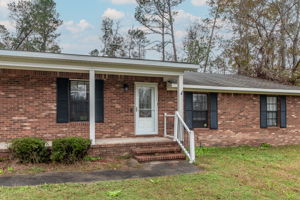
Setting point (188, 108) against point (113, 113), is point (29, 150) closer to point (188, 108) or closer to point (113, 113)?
point (113, 113)

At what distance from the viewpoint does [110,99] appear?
8.00 meters

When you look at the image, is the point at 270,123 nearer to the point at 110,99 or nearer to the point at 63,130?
the point at 110,99

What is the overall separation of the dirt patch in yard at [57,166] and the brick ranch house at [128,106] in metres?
0.40

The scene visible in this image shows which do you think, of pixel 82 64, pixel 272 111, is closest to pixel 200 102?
pixel 272 111

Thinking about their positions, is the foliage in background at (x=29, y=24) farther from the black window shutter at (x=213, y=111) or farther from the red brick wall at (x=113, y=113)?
the black window shutter at (x=213, y=111)

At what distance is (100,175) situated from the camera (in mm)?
5402

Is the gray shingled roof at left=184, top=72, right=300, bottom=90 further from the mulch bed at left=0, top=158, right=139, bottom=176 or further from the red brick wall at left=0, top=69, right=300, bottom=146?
the mulch bed at left=0, top=158, right=139, bottom=176

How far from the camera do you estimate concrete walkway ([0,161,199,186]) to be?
4.91m

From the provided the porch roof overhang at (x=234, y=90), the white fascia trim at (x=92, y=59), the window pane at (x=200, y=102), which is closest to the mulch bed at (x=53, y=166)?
the white fascia trim at (x=92, y=59)

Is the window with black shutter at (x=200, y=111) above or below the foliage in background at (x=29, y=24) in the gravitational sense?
below

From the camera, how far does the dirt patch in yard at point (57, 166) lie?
555 cm

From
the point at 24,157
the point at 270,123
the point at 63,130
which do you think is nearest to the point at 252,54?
the point at 270,123

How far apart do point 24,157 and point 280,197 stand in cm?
562

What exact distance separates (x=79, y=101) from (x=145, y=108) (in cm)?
223
